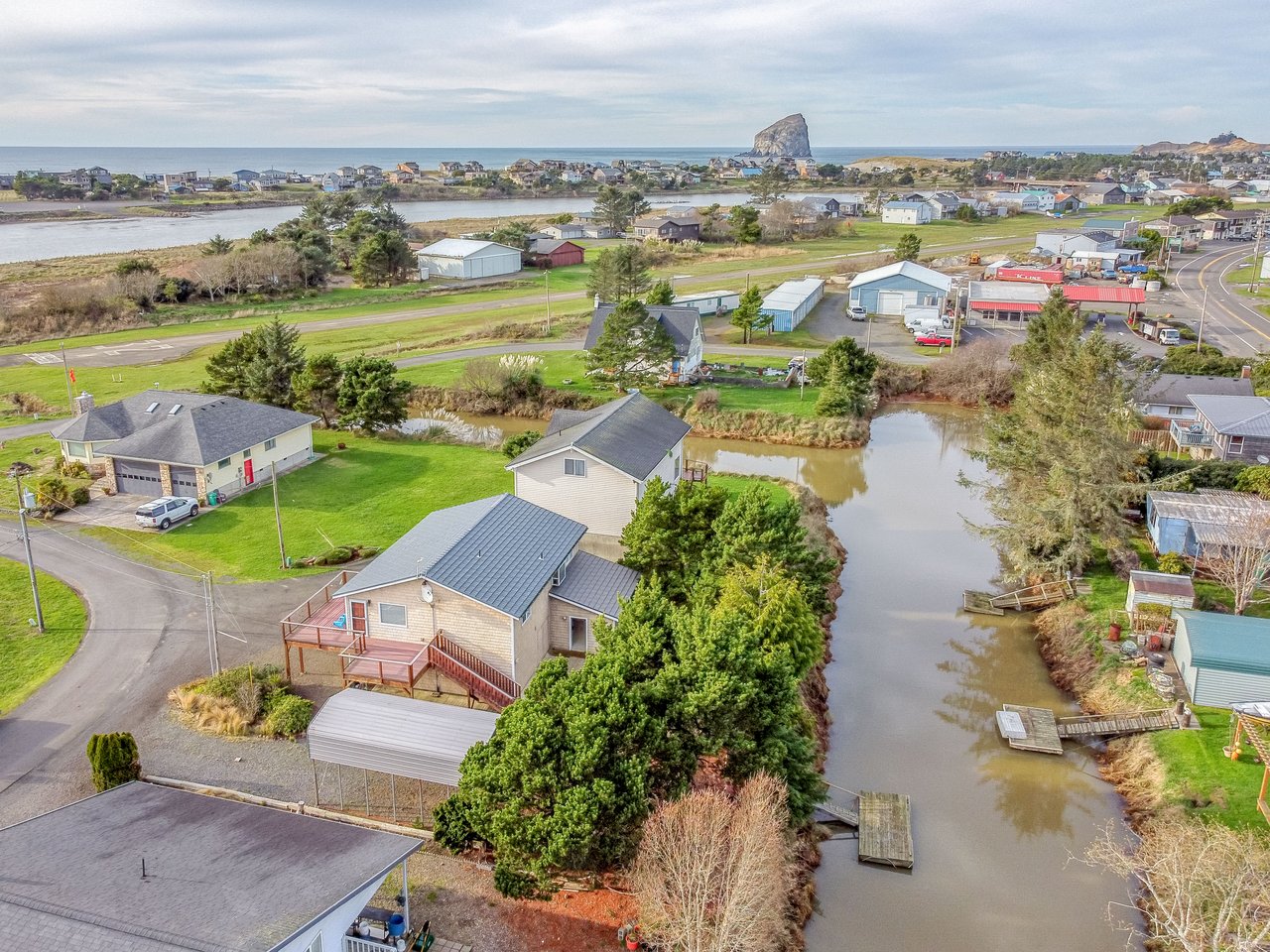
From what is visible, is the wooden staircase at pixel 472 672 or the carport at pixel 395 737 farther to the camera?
the wooden staircase at pixel 472 672

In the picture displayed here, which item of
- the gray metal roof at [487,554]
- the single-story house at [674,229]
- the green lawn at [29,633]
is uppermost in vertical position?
the single-story house at [674,229]

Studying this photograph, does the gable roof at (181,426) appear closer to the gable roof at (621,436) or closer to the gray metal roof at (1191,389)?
the gable roof at (621,436)

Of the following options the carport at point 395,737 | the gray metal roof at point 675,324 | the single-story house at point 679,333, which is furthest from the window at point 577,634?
the gray metal roof at point 675,324

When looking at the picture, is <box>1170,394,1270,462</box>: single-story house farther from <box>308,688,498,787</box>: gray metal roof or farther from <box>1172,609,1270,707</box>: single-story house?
<box>308,688,498,787</box>: gray metal roof

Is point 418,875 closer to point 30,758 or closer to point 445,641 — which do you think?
point 445,641

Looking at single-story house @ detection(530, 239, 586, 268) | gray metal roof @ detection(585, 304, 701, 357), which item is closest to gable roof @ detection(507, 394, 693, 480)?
gray metal roof @ detection(585, 304, 701, 357)

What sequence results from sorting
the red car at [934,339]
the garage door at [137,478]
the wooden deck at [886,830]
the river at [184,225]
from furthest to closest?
the river at [184,225] < the red car at [934,339] < the garage door at [137,478] < the wooden deck at [886,830]
